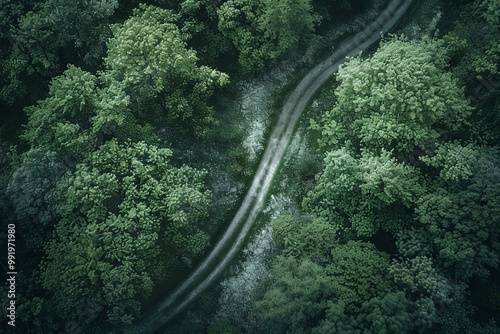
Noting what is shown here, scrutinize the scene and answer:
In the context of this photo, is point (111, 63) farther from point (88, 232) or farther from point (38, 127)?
point (88, 232)

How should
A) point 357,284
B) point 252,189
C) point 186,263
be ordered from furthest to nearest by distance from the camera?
point 252,189, point 186,263, point 357,284

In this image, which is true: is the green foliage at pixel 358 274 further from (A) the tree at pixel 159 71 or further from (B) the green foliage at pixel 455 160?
(A) the tree at pixel 159 71

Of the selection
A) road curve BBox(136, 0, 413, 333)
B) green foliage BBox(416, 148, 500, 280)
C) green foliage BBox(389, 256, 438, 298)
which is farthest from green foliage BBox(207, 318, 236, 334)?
green foliage BBox(416, 148, 500, 280)

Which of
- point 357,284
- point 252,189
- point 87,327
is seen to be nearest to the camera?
point 357,284

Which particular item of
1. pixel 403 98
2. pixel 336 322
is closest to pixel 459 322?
pixel 336 322

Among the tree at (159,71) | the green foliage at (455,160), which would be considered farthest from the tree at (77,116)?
the green foliage at (455,160)

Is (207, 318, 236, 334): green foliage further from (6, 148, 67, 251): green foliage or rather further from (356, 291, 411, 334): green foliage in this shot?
(6, 148, 67, 251): green foliage

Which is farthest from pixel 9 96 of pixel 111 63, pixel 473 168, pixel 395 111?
pixel 473 168
